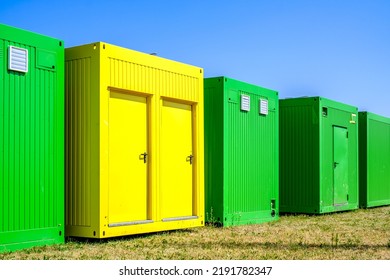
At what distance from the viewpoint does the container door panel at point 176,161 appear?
9844mm

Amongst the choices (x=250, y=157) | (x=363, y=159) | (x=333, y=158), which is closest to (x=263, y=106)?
(x=250, y=157)

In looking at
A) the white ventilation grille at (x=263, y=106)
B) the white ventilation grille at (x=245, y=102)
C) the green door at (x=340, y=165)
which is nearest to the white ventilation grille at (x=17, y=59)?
the white ventilation grille at (x=245, y=102)

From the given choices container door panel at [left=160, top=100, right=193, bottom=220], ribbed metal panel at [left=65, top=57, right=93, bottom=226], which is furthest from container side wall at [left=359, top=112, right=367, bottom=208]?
ribbed metal panel at [left=65, top=57, right=93, bottom=226]

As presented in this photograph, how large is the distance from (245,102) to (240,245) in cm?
390

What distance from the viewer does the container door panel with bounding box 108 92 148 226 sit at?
349 inches

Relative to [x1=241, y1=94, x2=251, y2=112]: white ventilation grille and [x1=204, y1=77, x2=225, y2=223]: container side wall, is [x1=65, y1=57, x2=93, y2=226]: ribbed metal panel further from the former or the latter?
[x1=241, y1=94, x2=251, y2=112]: white ventilation grille

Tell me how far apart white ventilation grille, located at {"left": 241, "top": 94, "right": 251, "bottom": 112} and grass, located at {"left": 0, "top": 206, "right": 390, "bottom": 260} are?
7.34 feet

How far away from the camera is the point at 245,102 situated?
11.9 metres

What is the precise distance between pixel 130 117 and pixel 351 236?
404cm

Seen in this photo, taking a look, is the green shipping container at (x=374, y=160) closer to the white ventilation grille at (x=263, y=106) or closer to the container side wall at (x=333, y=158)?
the container side wall at (x=333, y=158)

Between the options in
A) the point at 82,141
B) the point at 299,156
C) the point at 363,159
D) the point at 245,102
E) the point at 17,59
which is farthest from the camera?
the point at 363,159

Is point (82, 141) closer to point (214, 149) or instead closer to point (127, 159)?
point (127, 159)

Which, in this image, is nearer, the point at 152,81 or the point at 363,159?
the point at 152,81

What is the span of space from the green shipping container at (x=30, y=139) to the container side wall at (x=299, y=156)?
292 inches
